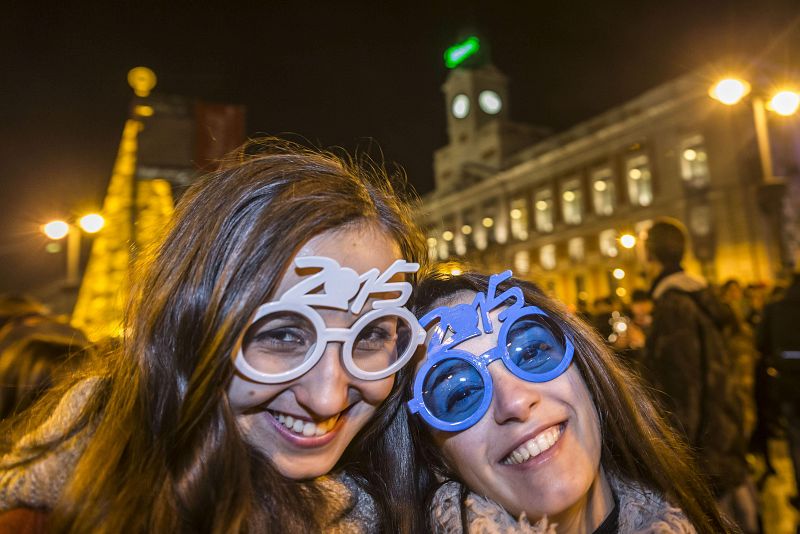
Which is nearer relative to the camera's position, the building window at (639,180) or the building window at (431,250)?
the building window at (431,250)

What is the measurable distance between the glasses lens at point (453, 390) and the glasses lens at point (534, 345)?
6.1 inches

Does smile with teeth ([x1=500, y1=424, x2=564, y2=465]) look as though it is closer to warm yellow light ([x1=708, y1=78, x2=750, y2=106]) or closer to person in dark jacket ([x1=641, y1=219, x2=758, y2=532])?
person in dark jacket ([x1=641, y1=219, x2=758, y2=532])

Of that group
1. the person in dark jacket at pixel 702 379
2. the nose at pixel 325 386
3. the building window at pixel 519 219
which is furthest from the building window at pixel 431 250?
the building window at pixel 519 219

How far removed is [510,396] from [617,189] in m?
39.6

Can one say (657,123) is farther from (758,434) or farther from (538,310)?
(538,310)

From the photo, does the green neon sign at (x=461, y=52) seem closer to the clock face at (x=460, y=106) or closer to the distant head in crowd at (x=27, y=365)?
the clock face at (x=460, y=106)

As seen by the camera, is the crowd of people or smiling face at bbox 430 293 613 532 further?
smiling face at bbox 430 293 613 532

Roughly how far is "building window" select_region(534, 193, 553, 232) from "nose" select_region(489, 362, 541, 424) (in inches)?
1679

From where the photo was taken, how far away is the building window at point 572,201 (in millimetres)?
40656

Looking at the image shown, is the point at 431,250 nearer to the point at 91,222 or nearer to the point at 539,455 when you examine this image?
the point at 539,455

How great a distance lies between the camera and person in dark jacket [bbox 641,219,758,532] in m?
3.60

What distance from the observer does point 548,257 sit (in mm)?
43125

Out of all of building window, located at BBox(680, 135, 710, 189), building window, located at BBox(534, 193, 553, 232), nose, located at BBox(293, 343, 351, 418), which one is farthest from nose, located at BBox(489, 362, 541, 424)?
building window, located at BBox(534, 193, 553, 232)

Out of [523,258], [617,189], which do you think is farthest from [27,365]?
[523,258]
